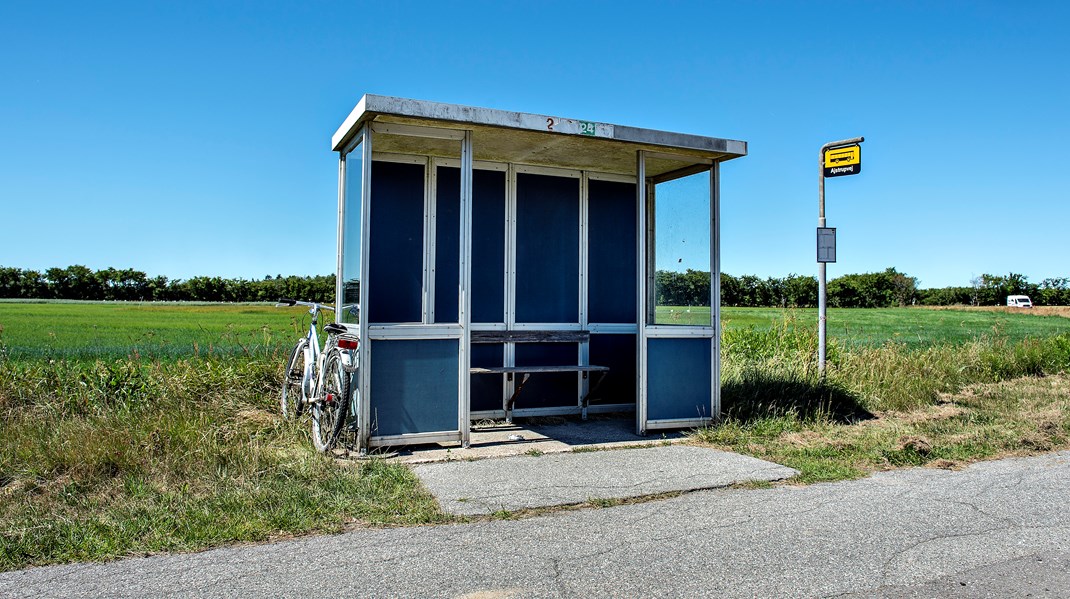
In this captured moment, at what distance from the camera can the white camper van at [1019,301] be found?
177 ft

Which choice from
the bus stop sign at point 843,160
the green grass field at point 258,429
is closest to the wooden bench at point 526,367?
the green grass field at point 258,429

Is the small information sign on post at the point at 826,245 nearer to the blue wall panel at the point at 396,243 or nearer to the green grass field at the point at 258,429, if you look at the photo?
the green grass field at the point at 258,429

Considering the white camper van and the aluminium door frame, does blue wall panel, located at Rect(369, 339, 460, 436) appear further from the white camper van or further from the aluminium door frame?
the white camper van

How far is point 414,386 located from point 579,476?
1735mm

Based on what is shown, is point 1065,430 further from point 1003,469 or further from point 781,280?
point 781,280

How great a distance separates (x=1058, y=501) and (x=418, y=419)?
503 cm

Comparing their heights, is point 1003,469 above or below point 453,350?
below

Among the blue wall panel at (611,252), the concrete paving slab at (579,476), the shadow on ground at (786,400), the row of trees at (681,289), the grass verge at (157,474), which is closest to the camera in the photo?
the grass verge at (157,474)

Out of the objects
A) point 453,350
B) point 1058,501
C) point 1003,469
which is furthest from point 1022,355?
point 453,350

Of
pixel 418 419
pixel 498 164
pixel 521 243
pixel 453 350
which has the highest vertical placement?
pixel 498 164

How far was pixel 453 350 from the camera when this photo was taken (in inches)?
267

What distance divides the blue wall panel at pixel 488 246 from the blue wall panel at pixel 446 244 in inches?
9.5

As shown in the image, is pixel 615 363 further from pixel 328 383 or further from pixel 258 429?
pixel 258 429

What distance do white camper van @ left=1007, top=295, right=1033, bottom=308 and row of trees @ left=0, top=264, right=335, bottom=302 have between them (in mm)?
51542
